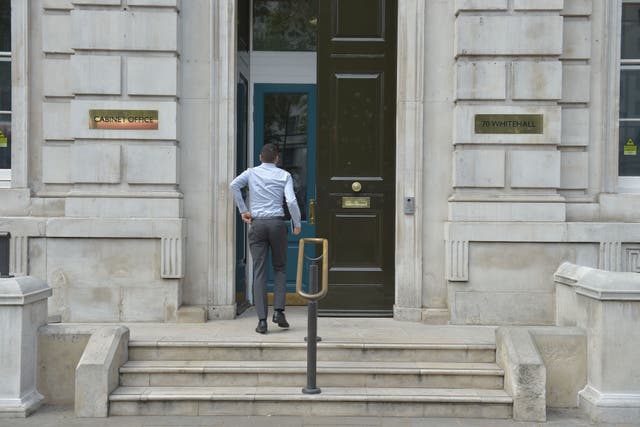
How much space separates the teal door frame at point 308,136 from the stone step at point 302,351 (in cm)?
290

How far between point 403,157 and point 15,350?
4703mm

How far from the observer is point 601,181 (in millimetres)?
8430

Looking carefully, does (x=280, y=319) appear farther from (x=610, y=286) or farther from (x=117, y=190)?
(x=610, y=286)

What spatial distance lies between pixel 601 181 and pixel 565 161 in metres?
0.50

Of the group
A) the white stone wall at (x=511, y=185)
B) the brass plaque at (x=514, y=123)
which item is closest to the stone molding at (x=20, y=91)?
the white stone wall at (x=511, y=185)

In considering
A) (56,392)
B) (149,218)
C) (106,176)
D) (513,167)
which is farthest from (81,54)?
(513,167)

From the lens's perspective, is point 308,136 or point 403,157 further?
point 308,136

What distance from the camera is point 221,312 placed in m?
8.41

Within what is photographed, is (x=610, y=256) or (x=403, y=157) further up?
(x=403, y=157)

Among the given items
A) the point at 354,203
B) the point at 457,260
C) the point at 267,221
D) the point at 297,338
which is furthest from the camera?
the point at 354,203

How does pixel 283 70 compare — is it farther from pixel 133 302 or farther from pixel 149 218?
pixel 133 302

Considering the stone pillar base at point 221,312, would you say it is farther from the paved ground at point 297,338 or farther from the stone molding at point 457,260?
the stone molding at point 457,260

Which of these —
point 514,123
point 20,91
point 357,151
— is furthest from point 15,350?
point 514,123

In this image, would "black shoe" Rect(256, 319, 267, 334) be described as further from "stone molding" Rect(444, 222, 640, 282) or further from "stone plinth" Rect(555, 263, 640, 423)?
"stone plinth" Rect(555, 263, 640, 423)
